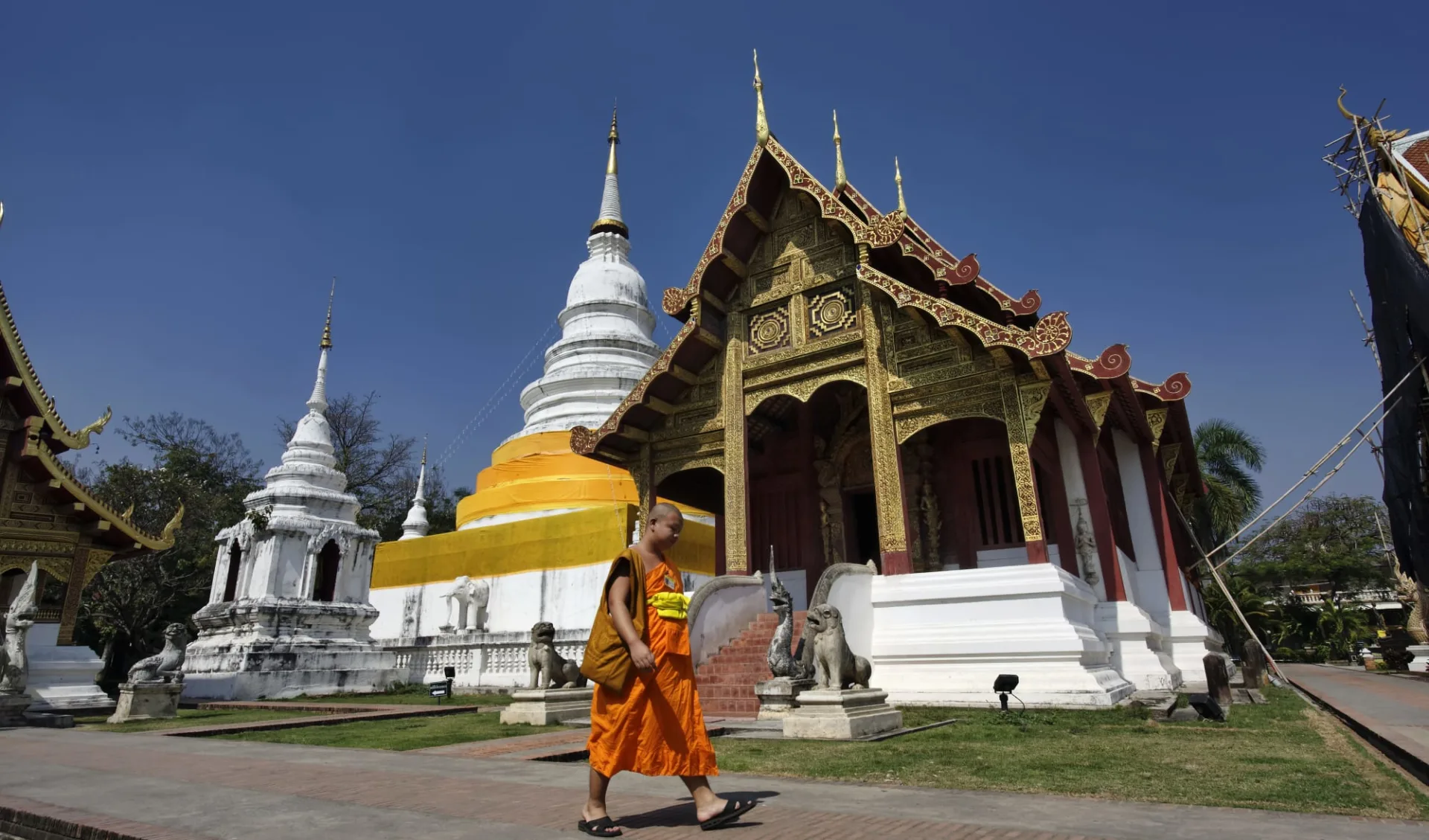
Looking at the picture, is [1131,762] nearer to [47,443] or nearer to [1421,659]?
[47,443]

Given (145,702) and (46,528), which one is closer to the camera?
(145,702)

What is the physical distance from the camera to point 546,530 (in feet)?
57.2

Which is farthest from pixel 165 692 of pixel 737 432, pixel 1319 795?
Result: pixel 1319 795

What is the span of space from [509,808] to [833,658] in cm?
371

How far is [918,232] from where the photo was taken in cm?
1351

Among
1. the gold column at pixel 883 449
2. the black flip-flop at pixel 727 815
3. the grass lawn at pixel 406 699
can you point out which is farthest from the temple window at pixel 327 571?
the black flip-flop at pixel 727 815

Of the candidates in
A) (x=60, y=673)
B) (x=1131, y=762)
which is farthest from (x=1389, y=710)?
(x=60, y=673)

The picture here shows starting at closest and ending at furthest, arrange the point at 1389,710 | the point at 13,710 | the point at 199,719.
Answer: the point at 1389,710
the point at 13,710
the point at 199,719

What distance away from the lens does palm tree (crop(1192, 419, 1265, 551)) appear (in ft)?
82.8

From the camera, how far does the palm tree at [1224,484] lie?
2523 centimetres

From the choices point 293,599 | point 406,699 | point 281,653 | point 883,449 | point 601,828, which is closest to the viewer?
point 601,828

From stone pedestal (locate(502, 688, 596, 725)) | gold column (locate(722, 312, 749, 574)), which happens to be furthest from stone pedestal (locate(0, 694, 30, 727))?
gold column (locate(722, 312, 749, 574))

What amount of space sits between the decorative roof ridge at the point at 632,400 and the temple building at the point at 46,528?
274 inches

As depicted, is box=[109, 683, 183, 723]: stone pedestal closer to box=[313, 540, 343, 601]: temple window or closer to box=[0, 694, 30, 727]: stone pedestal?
box=[0, 694, 30, 727]: stone pedestal
